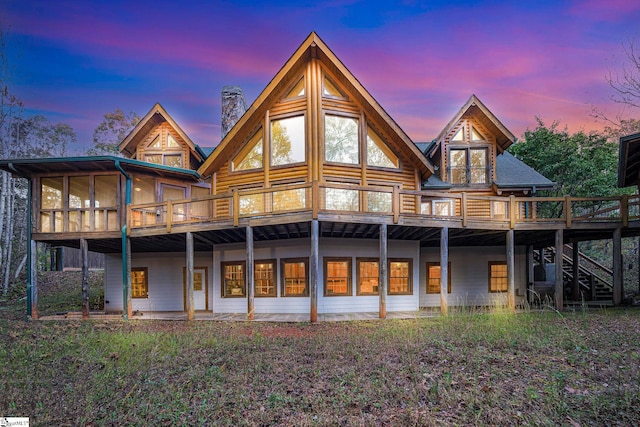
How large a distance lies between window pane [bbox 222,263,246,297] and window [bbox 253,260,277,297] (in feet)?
2.38

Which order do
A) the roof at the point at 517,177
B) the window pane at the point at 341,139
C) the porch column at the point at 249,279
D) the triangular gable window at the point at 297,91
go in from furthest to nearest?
the roof at the point at 517,177 → the triangular gable window at the point at 297,91 → the window pane at the point at 341,139 → the porch column at the point at 249,279

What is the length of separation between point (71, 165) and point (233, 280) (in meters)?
7.87

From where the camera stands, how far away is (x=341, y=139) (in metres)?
13.8

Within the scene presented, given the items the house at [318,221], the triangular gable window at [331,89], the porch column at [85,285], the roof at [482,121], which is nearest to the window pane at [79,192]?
the house at [318,221]

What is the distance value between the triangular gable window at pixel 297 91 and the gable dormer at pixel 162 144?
594cm

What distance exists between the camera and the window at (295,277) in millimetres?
13734

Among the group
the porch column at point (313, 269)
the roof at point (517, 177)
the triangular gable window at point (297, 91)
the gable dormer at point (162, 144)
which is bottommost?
the porch column at point (313, 269)

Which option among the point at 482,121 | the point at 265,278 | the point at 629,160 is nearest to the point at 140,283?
the point at 265,278

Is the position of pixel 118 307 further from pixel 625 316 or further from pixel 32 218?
pixel 625 316

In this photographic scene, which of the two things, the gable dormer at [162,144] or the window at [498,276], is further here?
the gable dormer at [162,144]

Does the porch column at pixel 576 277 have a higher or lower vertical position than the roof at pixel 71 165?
lower

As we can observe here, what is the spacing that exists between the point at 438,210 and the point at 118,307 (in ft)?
53.8

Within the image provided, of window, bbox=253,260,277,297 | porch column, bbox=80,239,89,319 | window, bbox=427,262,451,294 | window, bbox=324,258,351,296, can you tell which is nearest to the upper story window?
window, bbox=427,262,451,294

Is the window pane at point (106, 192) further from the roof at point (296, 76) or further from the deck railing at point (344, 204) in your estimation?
the roof at point (296, 76)
